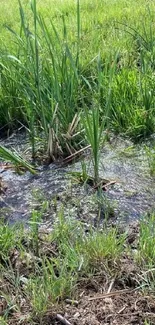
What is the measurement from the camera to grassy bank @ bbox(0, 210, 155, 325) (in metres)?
1.80

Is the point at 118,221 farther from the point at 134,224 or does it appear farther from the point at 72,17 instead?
the point at 72,17

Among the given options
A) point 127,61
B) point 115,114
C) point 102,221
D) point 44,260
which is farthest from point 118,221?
point 127,61

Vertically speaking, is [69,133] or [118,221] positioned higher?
[69,133]

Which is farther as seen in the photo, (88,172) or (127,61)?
(127,61)

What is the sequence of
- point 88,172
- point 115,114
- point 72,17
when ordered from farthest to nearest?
point 72,17 → point 115,114 → point 88,172

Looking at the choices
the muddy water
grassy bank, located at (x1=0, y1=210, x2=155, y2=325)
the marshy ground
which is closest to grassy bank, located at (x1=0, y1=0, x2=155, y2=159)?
the marshy ground

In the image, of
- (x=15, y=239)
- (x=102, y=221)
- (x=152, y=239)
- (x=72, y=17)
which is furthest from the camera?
(x=72, y=17)

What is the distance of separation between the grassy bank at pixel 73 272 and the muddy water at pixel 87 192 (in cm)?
15

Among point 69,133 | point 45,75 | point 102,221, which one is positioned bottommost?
point 102,221

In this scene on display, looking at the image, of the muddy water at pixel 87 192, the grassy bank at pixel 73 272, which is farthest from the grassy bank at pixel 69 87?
the grassy bank at pixel 73 272

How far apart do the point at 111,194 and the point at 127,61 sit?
155 centimetres

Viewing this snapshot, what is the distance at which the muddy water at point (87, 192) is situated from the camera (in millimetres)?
2324

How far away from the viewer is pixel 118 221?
2254 millimetres

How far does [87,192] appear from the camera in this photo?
245cm
